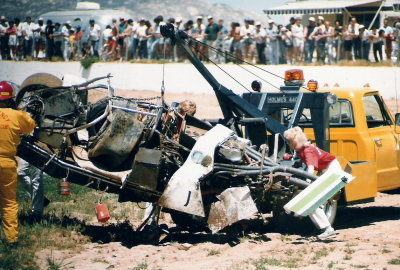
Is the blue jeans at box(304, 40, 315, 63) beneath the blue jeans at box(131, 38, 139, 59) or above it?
above

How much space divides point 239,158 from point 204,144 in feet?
1.68

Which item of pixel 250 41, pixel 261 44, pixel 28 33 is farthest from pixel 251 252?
pixel 28 33

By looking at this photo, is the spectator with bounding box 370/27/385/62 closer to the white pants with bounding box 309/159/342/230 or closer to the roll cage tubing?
A: the roll cage tubing

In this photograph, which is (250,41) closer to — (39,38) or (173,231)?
(39,38)

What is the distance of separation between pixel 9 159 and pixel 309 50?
634 inches

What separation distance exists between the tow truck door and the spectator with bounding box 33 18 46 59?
21.7m

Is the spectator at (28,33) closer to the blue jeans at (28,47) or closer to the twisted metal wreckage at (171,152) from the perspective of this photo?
the blue jeans at (28,47)

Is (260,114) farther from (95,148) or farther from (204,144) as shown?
(95,148)

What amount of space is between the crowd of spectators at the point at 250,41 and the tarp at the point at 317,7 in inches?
188

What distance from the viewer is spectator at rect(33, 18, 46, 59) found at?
Result: 32.2 m

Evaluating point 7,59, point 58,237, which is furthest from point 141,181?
point 7,59

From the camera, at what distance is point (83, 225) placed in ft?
39.0

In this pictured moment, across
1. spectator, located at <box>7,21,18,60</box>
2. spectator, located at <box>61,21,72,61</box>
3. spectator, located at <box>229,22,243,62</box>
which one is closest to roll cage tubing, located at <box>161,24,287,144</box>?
spectator, located at <box>229,22,243,62</box>

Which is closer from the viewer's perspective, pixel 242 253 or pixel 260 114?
pixel 242 253
